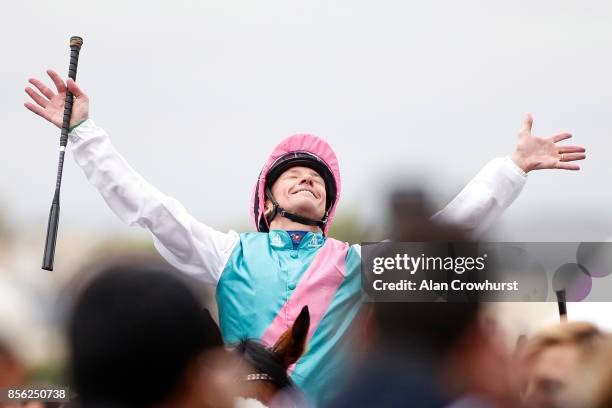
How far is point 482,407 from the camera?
1792 mm

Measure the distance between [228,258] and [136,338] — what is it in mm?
2201

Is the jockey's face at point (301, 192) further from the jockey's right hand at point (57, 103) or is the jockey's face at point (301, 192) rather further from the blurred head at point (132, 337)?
the blurred head at point (132, 337)

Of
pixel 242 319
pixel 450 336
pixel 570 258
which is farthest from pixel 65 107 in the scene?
pixel 450 336

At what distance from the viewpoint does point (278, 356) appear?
6.74 feet

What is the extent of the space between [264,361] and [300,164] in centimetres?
210

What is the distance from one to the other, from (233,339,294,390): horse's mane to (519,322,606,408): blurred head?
1.82 feet

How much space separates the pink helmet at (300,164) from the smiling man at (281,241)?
7 cm

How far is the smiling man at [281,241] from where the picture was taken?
3494 millimetres

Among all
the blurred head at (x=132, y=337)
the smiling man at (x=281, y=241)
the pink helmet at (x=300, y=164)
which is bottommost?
the blurred head at (x=132, y=337)

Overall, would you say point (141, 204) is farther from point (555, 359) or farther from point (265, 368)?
point (555, 359)

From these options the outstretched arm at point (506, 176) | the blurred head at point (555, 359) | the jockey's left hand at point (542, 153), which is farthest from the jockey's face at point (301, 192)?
the blurred head at point (555, 359)

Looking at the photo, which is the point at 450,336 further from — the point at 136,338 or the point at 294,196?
the point at 294,196

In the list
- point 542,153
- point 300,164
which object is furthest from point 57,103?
point 542,153

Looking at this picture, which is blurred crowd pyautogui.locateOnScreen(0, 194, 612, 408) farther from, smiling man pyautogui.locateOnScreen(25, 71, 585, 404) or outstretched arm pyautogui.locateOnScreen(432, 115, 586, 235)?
outstretched arm pyautogui.locateOnScreen(432, 115, 586, 235)
